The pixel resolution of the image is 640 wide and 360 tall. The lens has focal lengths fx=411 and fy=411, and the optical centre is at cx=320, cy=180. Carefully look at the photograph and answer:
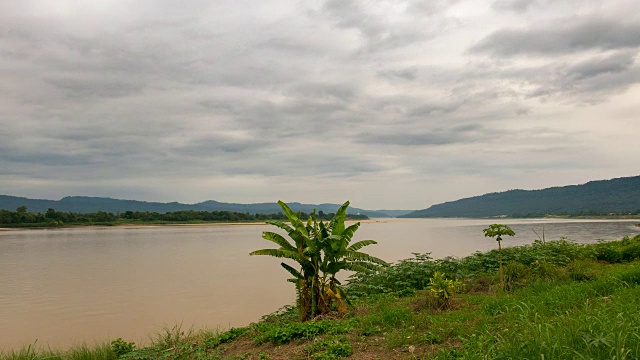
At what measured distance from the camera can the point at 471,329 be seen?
7.26 metres

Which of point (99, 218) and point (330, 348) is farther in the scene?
point (99, 218)

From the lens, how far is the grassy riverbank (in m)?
5.25

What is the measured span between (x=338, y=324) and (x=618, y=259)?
13.3 meters

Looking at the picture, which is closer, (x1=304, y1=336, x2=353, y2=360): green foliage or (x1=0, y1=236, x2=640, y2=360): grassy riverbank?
(x1=0, y1=236, x2=640, y2=360): grassy riverbank

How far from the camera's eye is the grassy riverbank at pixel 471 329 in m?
5.25

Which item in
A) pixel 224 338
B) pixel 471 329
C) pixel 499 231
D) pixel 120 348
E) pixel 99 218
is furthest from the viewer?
pixel 99 218

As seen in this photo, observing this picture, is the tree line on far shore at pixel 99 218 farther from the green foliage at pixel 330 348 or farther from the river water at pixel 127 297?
the green foliage at pixel 330 348

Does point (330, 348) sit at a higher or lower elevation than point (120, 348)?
higher

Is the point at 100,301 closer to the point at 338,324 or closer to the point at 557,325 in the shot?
the point at 338,324

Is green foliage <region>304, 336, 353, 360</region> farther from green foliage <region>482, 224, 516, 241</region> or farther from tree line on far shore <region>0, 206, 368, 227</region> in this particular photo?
tree line on far shore <region>0, 206, 368, 227</region>

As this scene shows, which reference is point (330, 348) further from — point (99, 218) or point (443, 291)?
point (99, 218)

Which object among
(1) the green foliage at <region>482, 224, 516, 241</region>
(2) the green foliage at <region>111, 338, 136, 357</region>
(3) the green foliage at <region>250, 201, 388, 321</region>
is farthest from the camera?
(1) the green foliage at <region>482, 224, 516, 241</region>

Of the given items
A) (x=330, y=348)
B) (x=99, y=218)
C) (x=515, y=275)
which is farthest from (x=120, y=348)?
(x=99, y=218)

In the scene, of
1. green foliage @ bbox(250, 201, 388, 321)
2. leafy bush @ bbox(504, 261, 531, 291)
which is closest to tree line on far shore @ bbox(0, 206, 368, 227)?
leafy bush @ bbox(504, 261, 531, 291)
